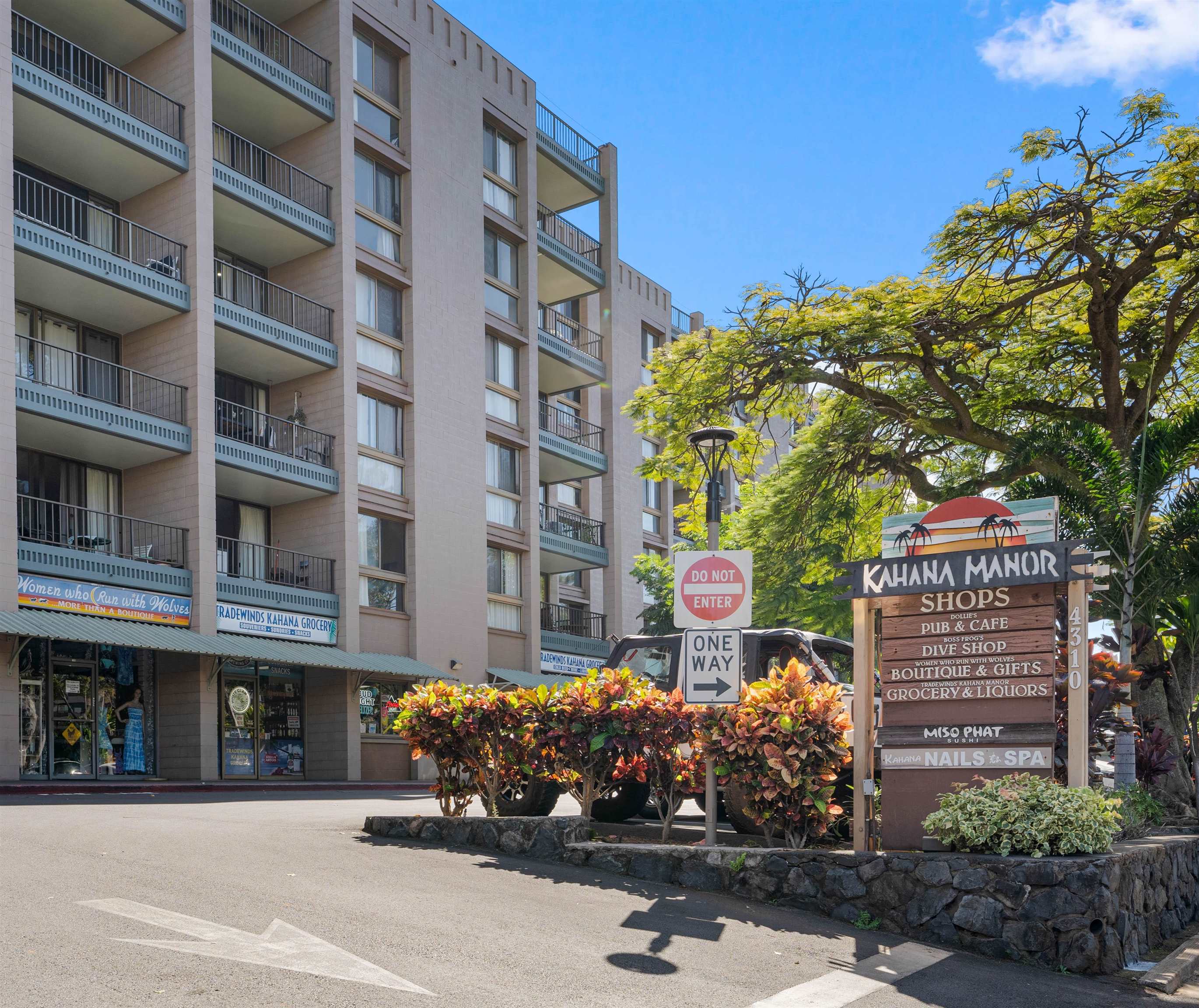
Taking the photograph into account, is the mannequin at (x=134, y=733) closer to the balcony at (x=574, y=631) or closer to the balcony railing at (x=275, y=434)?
the balcony railing at (x=275, y=434)

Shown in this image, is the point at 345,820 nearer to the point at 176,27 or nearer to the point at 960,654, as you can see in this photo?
the point at 960,654

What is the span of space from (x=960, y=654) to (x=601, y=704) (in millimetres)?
3231

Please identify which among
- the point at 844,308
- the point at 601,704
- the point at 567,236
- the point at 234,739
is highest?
the point at 567,236

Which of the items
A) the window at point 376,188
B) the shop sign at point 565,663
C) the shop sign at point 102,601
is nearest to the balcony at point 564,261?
the window at point 376,188

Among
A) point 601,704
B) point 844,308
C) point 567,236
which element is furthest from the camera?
point 567,236

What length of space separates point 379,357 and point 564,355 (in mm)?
9427

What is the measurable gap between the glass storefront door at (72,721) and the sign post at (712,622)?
709 inches

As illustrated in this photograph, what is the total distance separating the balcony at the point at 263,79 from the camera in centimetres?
2875

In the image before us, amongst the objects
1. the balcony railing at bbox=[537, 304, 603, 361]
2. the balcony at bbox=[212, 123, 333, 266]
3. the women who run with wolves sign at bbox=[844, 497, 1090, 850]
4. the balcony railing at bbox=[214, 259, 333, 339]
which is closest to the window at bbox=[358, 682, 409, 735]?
the balcony railing at bbox=[214, 259, 333, 339]

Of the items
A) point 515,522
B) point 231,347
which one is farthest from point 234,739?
point 515,522

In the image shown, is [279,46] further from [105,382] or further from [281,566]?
[281,566]

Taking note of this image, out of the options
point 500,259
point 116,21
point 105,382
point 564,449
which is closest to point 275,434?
point 105,382

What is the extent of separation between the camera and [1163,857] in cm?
1008

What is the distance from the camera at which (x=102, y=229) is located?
89.9 ft
